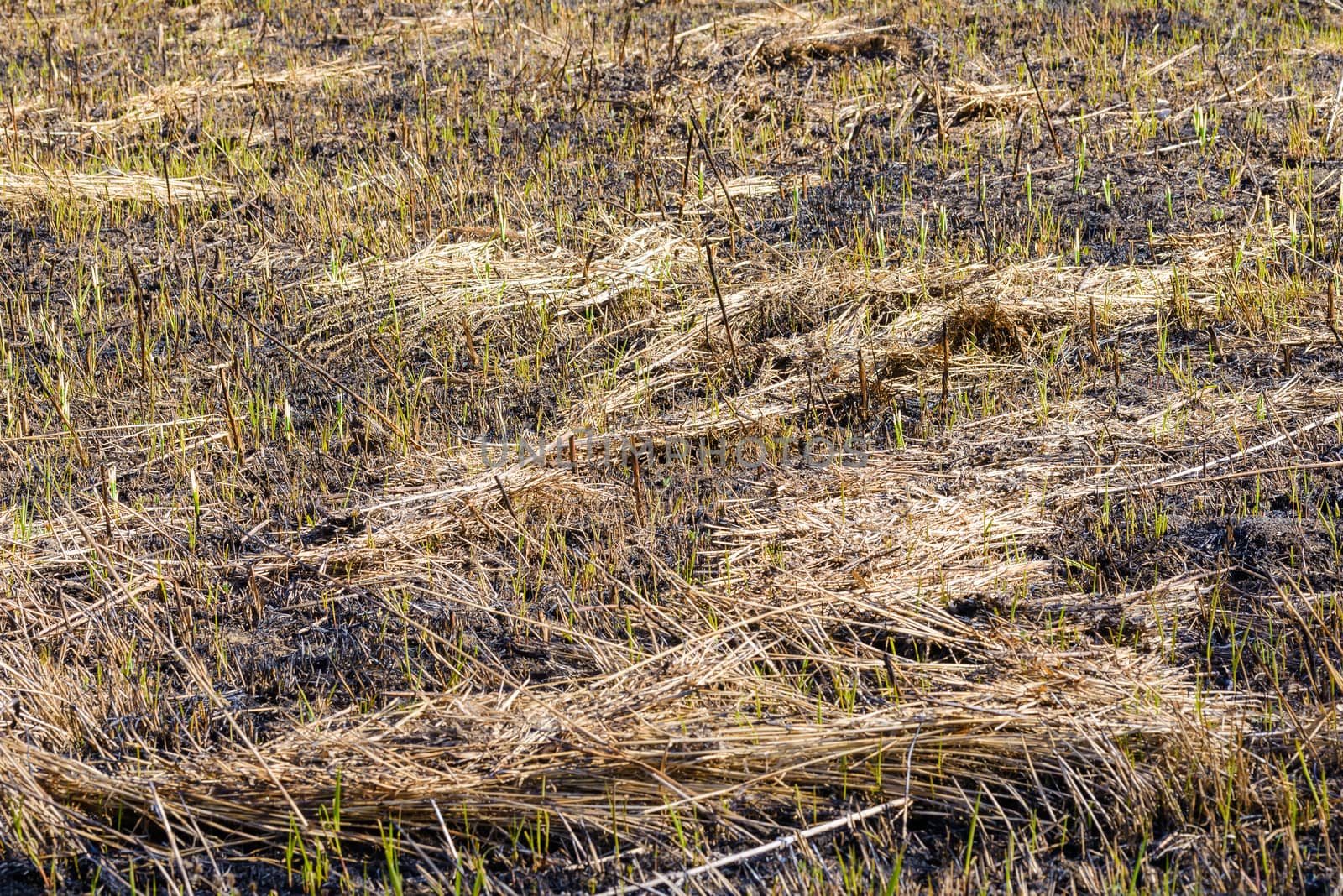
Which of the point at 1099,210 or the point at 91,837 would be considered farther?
the point at 1099,210

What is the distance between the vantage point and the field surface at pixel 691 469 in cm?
258

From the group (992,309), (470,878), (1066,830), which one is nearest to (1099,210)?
(992,309)

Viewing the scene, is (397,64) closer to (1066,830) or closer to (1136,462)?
(1136,462)

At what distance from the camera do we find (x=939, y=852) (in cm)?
248

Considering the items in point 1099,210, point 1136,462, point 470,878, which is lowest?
point 470,878

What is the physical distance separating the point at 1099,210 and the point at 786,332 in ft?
5.53

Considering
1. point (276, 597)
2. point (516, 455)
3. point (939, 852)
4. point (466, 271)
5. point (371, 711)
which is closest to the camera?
point (939, 852)

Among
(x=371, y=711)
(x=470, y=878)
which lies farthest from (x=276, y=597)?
(x=470, y=878)

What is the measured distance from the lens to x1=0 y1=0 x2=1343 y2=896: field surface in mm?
2576

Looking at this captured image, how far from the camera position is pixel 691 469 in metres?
3.98

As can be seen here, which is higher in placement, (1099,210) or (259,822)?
(1099,210)

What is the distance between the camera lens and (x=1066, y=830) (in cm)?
250

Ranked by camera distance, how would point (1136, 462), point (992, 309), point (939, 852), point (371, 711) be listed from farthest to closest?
point (992, 309) < point (1136, 462) < point (371, 711) < point (939, 852)

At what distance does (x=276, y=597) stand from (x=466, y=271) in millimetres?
2217
